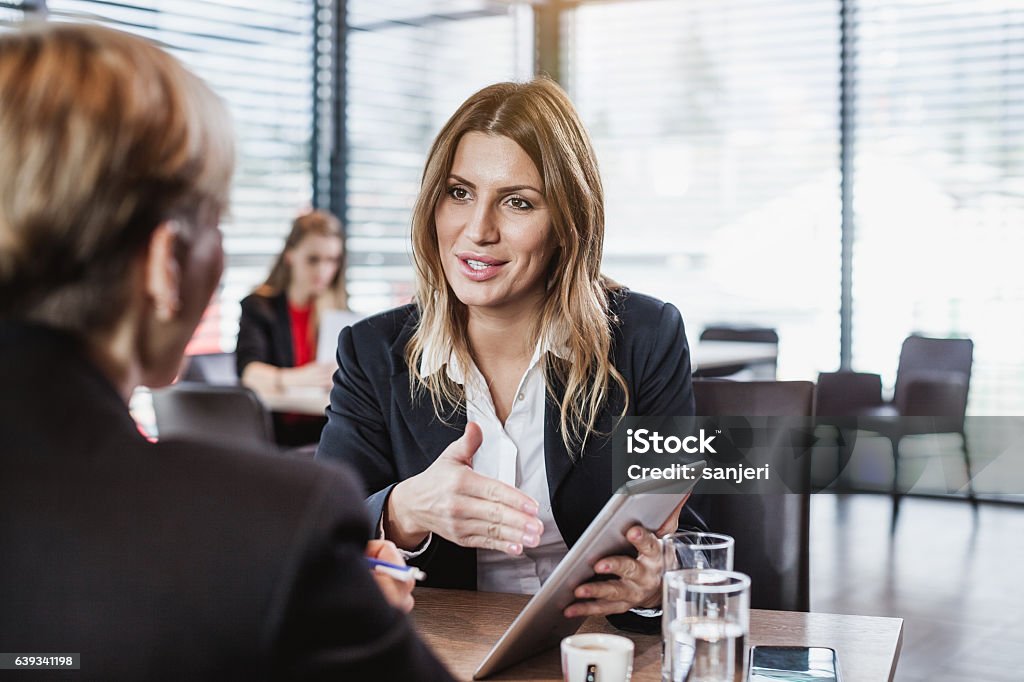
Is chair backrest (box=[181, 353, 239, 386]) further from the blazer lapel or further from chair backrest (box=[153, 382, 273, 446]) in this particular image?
the blazer lapel

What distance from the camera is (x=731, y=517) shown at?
1.83 meters

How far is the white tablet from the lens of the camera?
1164 mm

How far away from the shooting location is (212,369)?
444 cm

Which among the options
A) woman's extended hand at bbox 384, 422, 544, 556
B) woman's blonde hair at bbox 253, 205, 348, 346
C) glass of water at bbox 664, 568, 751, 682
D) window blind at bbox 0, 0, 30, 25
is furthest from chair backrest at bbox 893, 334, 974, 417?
glass of water at bbox 664, 568, 751, 682

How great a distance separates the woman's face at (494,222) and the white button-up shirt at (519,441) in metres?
0.13

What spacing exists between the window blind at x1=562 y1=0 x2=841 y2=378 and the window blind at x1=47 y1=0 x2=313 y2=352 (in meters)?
2.00

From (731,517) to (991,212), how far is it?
4883 millimetres

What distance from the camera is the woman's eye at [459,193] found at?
6.16 feet

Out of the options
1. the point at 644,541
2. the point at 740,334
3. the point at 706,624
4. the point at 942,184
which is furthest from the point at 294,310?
the point at 942,184

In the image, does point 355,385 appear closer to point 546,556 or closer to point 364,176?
point 546,556

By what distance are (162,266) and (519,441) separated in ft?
3.92

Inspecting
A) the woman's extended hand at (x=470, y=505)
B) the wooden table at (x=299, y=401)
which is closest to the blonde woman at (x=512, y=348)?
the woman's extended hand at (x=470, y=505)

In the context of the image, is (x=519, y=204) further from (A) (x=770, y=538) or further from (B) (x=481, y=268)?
(A) (x=770, y=538)

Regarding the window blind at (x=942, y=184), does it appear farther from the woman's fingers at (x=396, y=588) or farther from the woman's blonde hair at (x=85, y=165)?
the woman's blonde hair at (x=85, y=165)
